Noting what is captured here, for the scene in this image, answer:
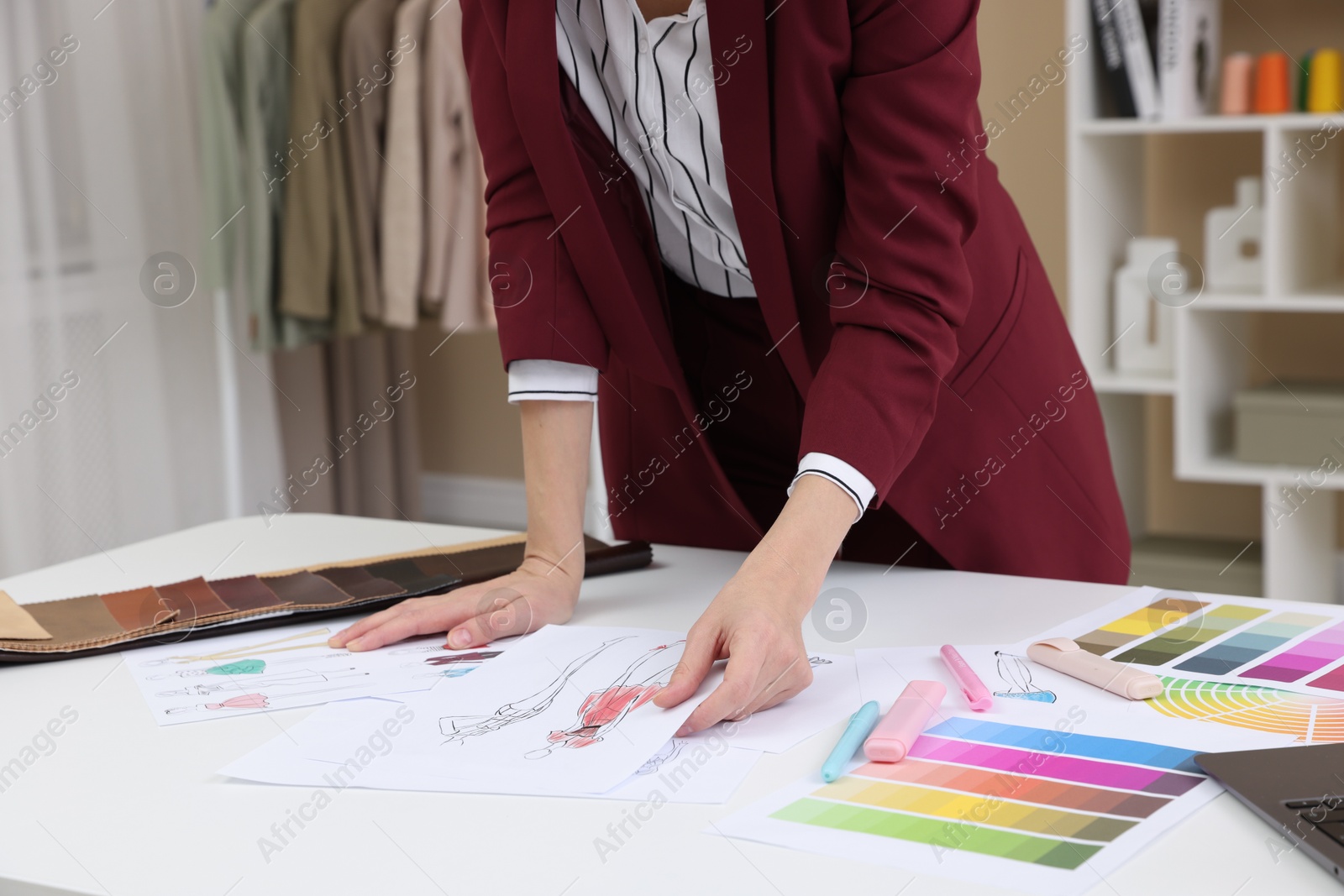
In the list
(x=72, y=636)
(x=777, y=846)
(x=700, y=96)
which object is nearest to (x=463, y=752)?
(x=777, y=846)

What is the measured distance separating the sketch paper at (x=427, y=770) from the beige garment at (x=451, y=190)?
2071 mm

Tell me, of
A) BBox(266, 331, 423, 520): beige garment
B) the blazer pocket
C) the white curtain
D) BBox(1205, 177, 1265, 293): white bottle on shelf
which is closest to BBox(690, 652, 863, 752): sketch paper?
the blazer pocket

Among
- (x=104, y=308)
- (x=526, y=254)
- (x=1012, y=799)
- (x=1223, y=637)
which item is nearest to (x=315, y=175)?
(x=104, y=308)

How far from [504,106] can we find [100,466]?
5.98 ft

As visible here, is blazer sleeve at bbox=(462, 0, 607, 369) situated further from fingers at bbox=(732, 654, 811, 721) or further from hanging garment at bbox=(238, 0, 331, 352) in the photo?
hanging garment at bbox=(238, 0, 331, 352)

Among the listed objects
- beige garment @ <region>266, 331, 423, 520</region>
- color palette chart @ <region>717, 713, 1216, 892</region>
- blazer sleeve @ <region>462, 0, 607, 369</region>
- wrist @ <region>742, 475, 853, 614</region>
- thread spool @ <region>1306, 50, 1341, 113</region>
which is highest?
thread spool @ <region>1306, 50, 1341, 113</region>

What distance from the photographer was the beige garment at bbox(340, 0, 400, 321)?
2658 mm

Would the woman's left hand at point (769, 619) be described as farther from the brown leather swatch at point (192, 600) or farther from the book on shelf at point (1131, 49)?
the book on shelf at point (1131, 49)

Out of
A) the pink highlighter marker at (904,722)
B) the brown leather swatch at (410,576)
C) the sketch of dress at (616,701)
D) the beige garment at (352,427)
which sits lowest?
the beige garment at (352,427)

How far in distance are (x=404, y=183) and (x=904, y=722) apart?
2292mm

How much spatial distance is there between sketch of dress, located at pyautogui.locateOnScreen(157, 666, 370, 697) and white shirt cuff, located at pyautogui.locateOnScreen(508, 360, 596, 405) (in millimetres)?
286

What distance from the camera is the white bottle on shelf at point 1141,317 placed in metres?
2.36

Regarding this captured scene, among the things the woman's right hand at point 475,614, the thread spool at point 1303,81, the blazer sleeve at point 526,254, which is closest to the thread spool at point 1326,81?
the thread spool at point 1303,81

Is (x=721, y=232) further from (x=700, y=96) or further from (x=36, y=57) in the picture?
(x=36, y=57)
